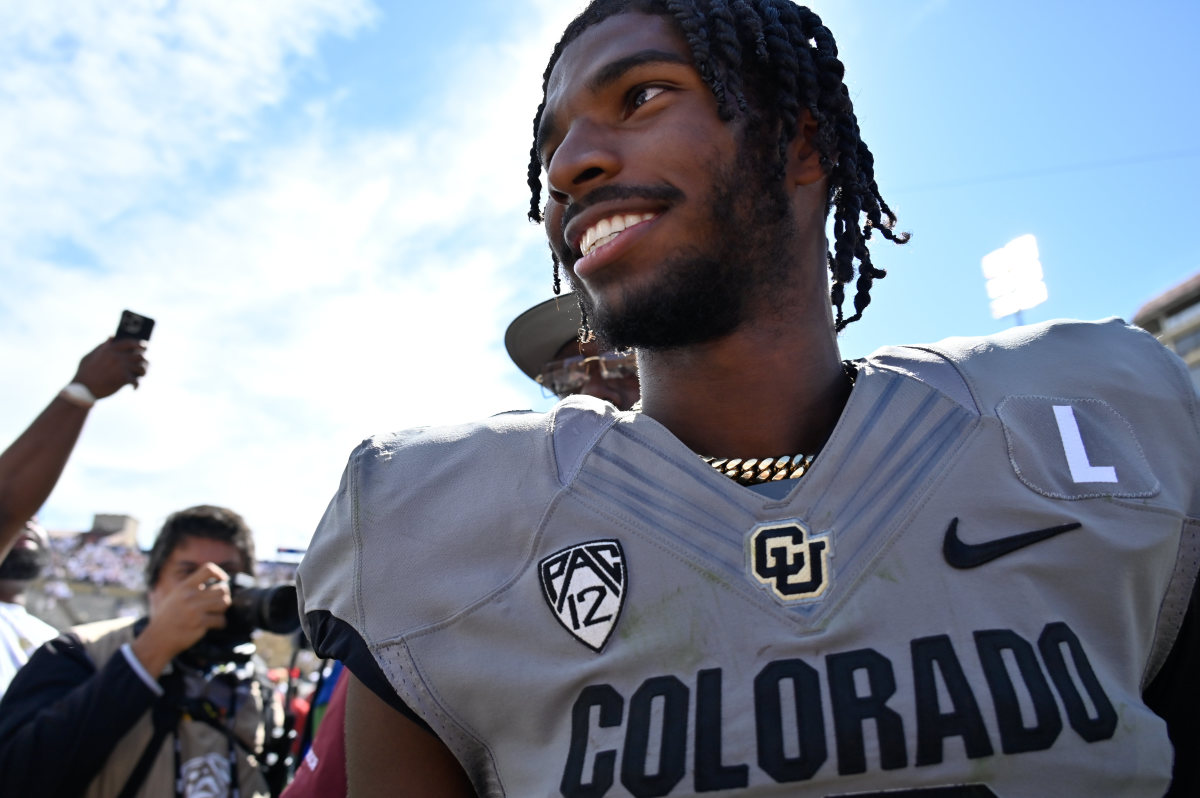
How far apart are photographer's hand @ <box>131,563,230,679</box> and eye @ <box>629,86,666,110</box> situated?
80.5 inches

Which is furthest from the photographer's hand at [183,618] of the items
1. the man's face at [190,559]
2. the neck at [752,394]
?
the neck at [752,394]

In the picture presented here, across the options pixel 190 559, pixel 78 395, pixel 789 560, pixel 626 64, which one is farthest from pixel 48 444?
pixel 789 560

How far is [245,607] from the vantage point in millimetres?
2807

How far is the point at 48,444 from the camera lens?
288 cm

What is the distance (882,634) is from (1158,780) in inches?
13.7

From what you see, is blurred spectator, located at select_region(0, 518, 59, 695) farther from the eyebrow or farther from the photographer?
the eyebrow

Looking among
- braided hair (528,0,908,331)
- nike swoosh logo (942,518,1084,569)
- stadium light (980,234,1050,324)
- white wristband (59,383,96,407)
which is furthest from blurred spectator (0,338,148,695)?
stadium light (980,234,1050,324)

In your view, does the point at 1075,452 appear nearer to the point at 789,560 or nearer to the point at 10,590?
the point at 789,560

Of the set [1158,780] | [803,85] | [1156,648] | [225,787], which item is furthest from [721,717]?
[225,787]

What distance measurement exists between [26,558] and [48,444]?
1.11 metres

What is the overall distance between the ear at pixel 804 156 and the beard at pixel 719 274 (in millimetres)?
117

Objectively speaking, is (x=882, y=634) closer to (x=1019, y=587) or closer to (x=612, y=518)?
(x=1019, y=587)

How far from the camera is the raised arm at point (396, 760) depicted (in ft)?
4.05

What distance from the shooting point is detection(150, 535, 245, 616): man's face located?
314cm
